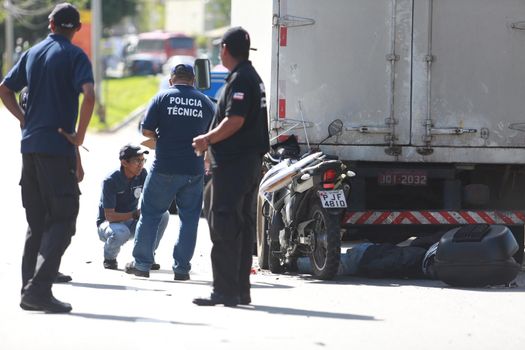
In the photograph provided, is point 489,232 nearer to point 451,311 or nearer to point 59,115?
point 451,311

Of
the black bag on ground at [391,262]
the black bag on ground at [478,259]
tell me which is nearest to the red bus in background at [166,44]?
the black bag on ground at [391,262]

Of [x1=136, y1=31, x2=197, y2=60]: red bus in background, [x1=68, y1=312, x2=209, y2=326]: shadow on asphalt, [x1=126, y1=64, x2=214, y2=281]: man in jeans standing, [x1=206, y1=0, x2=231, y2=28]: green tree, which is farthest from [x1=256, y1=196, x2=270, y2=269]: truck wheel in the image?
[x1=136, y1=31, x2=197, y2=60]: red bus in background

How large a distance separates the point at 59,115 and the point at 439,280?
389 cm

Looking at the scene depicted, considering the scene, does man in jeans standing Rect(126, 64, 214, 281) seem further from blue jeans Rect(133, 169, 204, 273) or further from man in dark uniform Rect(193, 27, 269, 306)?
man in dark uniform Rect(193, 27, 269, 306)

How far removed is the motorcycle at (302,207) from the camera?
1073 centimetres

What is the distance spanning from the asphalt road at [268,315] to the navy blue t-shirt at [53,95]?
112 centimetres

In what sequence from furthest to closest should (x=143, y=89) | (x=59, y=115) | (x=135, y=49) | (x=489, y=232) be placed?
1. (x=135, y=49)
2. (x=143, y=89)
3. (x=489, y=232)
4. (x=59, y=115)

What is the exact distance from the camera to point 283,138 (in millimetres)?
11656

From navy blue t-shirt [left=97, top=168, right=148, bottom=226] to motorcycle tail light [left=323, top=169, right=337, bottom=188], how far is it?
183 centimetres

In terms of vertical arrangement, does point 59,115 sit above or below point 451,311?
above

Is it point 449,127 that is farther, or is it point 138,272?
point 449,127

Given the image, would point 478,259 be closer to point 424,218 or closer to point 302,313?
point 424,218

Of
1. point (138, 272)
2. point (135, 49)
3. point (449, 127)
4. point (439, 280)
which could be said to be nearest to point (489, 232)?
point (439, 280)

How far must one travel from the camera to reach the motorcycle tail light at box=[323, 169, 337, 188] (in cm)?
1084
